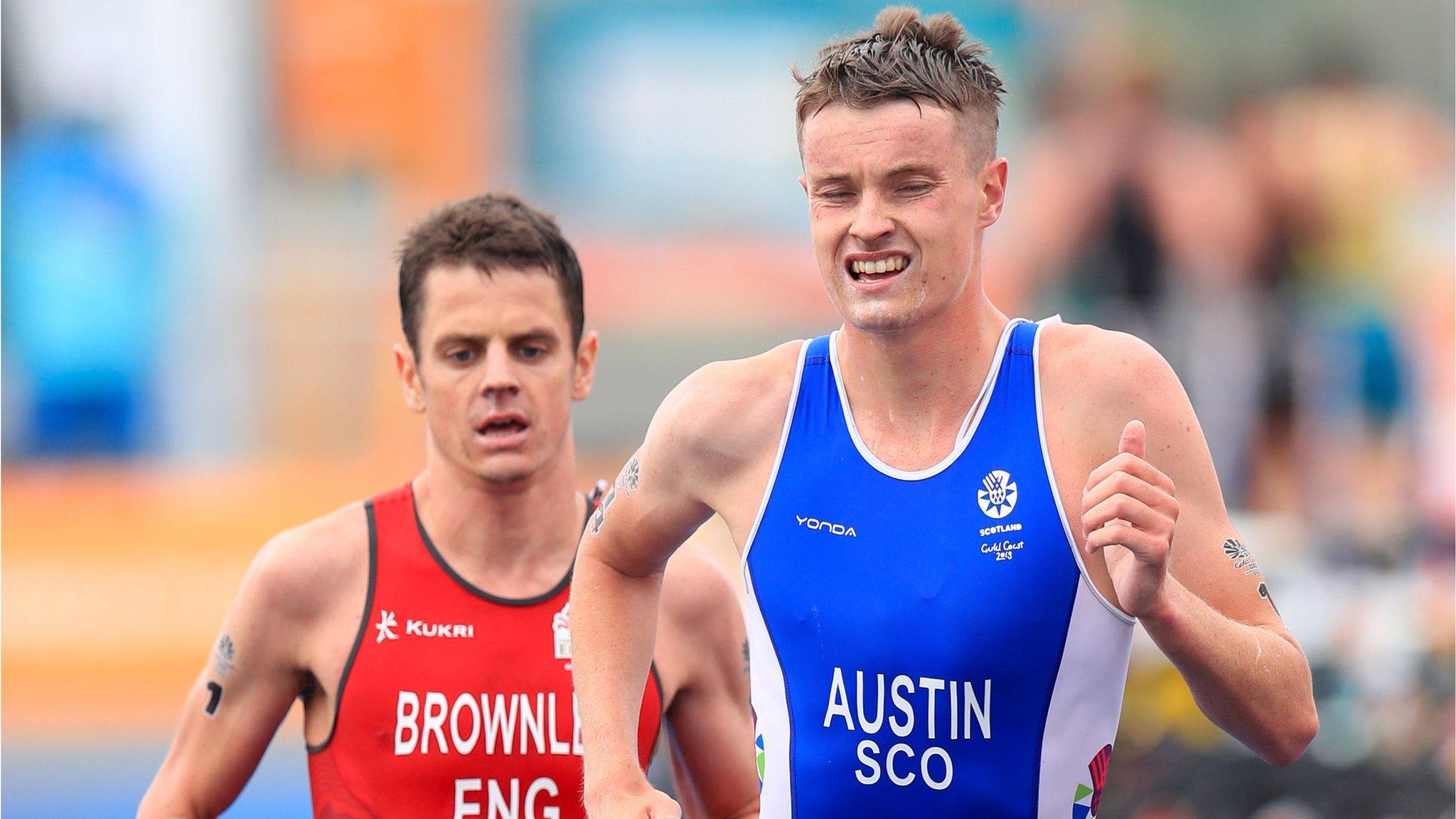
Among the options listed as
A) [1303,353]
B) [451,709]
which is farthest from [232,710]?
[1303,353]

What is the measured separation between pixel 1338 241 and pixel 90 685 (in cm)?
765

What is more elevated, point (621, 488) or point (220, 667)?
point (621, 488)

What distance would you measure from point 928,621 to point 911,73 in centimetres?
102

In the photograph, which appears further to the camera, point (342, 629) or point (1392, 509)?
point (1392, 509)

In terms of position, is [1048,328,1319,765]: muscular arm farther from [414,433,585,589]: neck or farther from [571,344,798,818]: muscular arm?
[414,433,585,589]: neck

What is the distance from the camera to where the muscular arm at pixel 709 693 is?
4.53m

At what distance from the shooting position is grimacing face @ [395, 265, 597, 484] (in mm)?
4402

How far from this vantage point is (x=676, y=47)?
15.3 metres

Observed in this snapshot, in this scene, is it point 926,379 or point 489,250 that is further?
point 489,250

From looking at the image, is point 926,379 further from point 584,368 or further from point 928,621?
point 584,368

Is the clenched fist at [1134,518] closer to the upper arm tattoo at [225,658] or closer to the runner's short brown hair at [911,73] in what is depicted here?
the runner's short brown hair at [911,73]

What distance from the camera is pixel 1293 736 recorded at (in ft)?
10.6

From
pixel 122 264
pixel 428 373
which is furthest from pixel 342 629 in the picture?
→ pixel 122 264

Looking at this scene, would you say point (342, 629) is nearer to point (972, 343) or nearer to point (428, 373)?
point (428, 373)
